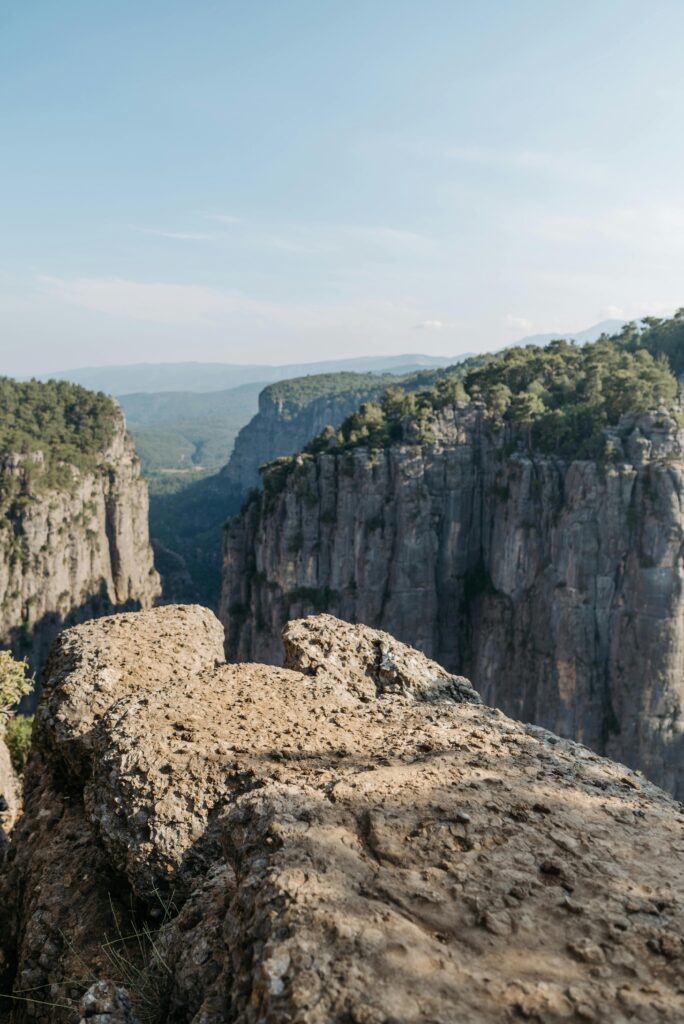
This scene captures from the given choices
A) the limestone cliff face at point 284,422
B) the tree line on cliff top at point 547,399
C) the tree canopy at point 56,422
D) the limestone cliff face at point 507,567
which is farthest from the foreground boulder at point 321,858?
the limestone cliff face at point 284,422

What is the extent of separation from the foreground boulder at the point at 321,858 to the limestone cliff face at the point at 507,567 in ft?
100

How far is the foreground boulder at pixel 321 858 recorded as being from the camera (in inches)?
136

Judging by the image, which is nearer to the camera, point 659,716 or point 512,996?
point 512,996

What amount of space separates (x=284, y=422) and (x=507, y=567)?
404 feet

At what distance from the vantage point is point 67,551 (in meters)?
66.2

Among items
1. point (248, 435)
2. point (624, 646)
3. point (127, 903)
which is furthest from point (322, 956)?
point (248, 435)

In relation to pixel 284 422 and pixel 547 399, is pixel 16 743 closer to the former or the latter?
pixel 547 399

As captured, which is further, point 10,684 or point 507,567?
point 507,567

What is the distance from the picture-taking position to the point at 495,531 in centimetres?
4156

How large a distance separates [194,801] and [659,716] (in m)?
35.4

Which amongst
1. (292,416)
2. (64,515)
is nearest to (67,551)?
(64,515)

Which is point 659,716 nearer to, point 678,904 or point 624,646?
point 624,646

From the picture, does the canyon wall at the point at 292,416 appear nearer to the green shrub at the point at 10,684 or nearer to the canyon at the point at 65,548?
the canyon at the point at 65,548

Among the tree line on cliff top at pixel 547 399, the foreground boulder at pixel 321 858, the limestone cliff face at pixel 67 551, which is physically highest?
the tree line on cliff top at pixel 547 399
